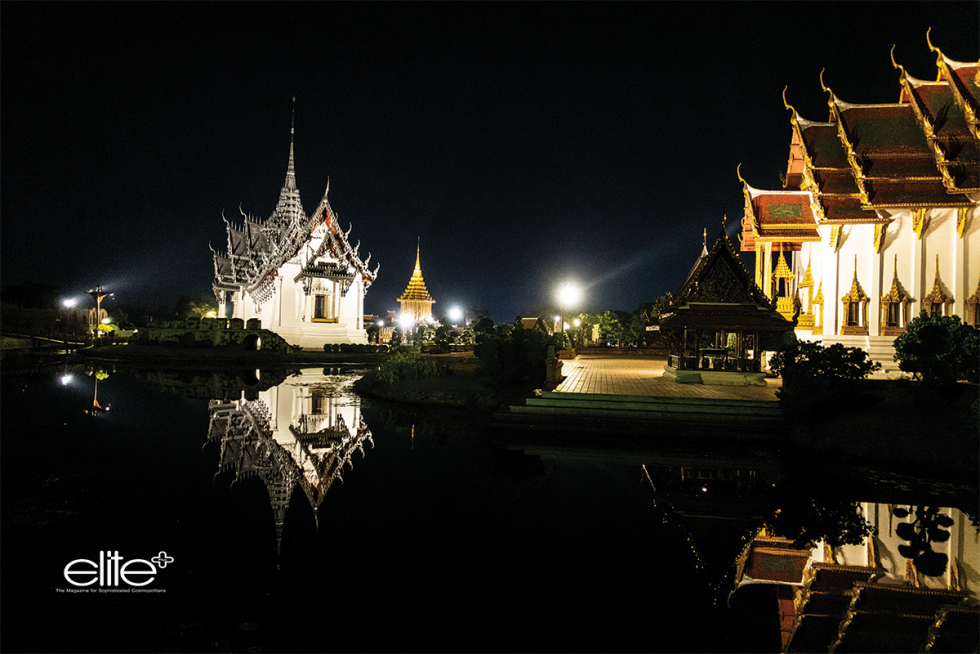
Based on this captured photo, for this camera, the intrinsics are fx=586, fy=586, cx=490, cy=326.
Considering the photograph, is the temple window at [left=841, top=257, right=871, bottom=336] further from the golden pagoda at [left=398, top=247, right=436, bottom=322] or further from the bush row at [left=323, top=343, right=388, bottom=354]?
the golden pagoda at [left=398, top=247, right=436, bottom=322]

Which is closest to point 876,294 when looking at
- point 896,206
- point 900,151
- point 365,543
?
point 896,206

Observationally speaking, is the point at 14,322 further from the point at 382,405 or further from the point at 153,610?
the point at 153,610

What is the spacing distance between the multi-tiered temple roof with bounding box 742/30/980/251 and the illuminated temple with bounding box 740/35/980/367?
27mm

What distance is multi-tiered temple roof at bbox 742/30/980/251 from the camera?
1438cm

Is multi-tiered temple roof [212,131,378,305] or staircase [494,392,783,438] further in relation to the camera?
multi-tiered temple roof [212,131,378,305]

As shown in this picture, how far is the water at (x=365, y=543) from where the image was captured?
157 inches

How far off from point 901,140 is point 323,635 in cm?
1810

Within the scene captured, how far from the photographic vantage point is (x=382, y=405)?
15.3 metres

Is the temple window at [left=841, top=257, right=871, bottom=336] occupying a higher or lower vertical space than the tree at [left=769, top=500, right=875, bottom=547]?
higher

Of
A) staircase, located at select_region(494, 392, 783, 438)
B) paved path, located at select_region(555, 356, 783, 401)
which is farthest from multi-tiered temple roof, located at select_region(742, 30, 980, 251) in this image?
staircase, located at select_region(494, 392, 783, 438)

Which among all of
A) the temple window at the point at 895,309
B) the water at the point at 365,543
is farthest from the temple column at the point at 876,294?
the water at the point at 365,543

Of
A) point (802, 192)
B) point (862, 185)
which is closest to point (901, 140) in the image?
point (862, 185)

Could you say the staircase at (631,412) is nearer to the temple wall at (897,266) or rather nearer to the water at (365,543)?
the water at (365,543)

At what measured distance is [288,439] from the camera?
10.6 metres
